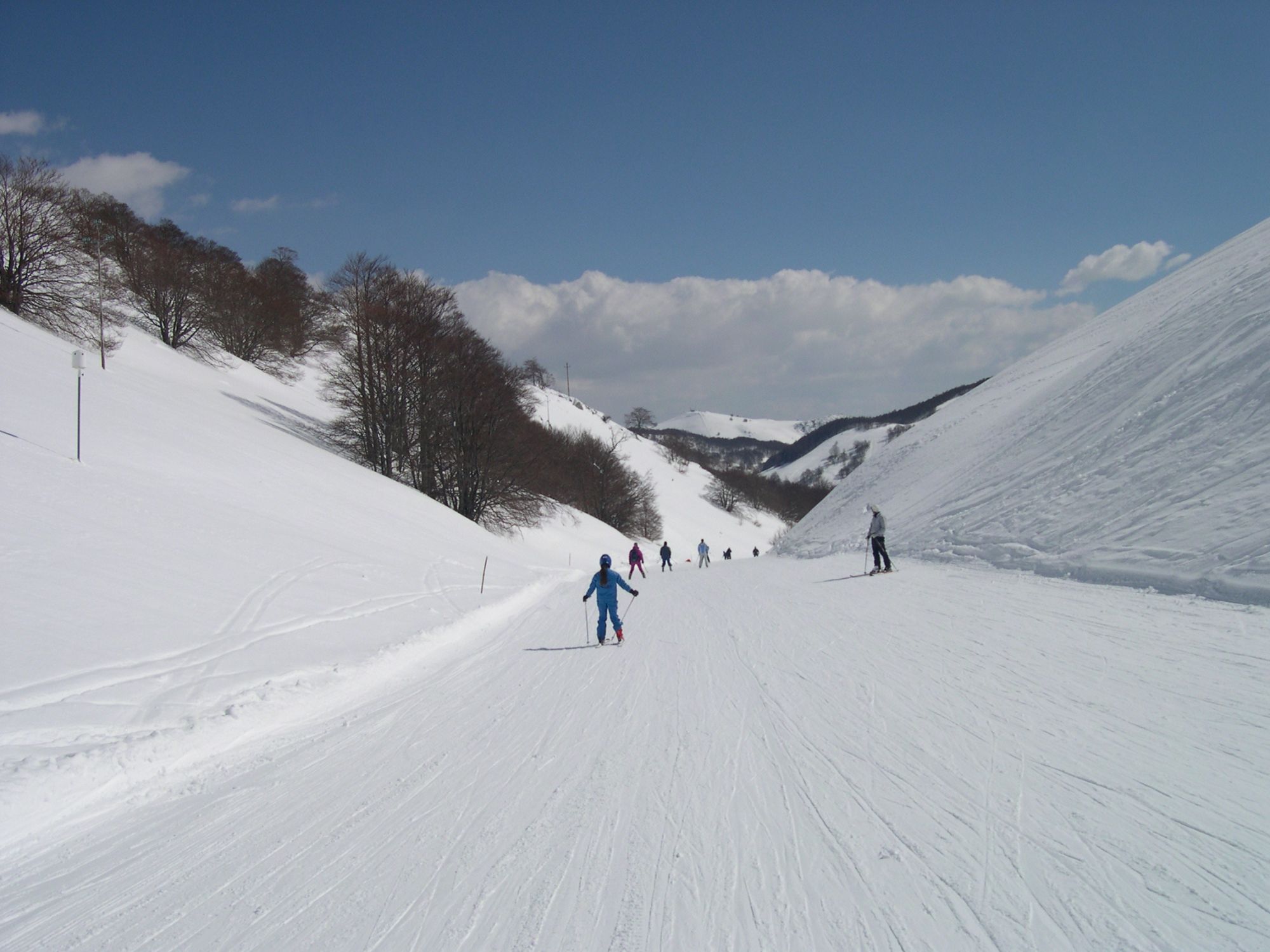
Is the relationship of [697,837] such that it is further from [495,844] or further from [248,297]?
Result: [248,297]

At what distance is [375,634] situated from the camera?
38.7 feet

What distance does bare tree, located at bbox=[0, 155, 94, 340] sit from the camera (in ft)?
87.6

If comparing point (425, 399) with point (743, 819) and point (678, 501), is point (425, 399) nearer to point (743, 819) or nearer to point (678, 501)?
point (743, 819)

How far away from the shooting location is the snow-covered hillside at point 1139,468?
1027cm

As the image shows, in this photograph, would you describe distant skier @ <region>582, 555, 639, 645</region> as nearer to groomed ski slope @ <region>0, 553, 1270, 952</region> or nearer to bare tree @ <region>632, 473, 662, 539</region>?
groomed ski slope @ <region>0, 553, 1270, 952</region>

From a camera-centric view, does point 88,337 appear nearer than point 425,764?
No

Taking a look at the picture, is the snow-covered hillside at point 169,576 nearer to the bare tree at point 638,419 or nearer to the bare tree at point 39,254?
the bare tree at point 39,254

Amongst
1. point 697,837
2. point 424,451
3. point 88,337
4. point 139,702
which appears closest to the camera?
point 697,837

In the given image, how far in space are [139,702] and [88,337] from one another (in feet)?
91.4

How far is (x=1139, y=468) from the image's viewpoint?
1346 centimetres

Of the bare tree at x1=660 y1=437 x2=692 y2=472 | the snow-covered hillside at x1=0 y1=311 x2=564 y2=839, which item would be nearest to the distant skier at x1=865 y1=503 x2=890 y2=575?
the snow-covered hillside at x1=0 y1=311 x2=564 y2=839

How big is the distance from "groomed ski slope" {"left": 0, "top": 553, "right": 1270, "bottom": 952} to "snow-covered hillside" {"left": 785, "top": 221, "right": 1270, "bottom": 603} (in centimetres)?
245

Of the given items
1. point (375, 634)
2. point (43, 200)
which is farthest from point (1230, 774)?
point (43, 200)

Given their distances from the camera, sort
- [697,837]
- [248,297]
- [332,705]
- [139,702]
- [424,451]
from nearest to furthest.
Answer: [697,837], [139,702], [332,705], [424,451], [248,297]
